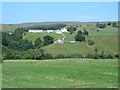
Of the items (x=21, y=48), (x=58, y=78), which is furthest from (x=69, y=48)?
(x=58, y=78)

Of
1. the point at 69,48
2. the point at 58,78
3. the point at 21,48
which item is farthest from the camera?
the point at 69,48

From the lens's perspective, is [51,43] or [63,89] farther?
[51,43]

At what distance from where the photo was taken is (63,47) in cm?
10100

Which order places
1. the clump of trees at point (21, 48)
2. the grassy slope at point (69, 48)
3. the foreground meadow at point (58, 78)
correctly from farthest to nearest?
the grassy slope at point (69, 48) < the clump of trees at point (21, 48) < the foreground meadow at point (58, 78)

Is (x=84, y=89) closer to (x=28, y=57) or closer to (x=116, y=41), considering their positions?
(x=28, y=57)

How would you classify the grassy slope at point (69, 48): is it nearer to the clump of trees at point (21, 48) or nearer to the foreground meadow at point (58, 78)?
the clump of trees at point (21, 48)

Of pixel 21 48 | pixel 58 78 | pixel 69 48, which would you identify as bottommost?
pixel 69 48

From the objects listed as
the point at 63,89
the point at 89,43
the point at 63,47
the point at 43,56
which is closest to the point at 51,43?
the point at 63,47

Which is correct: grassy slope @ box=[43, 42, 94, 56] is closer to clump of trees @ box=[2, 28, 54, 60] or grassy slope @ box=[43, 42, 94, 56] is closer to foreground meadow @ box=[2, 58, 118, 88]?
clump of trees @ box=[2, 28, 54, 60]

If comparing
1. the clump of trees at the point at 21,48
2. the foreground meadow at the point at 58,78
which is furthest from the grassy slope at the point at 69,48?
the foreground meadow at the point at 58,78

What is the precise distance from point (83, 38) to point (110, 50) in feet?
91.7

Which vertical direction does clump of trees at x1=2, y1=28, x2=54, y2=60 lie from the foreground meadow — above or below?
below

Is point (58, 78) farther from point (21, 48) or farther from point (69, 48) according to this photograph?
point (69, 48)

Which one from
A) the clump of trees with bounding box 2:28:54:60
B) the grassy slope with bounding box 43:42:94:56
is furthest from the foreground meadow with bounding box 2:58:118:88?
the grassy slope with bounding box 43:42:94:56
